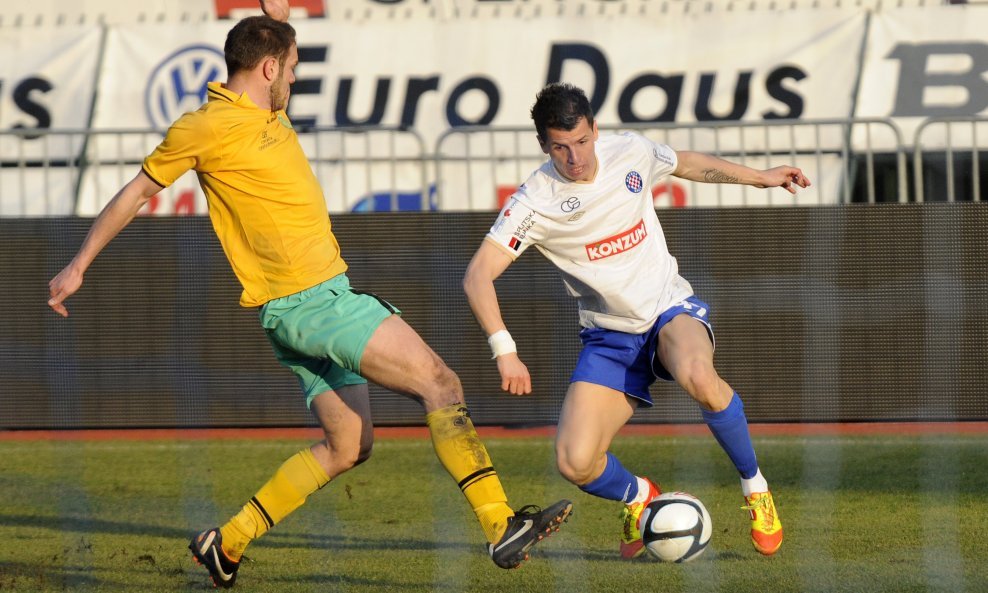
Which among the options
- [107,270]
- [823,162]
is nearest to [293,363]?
[107,270]

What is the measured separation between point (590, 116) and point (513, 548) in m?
1.62

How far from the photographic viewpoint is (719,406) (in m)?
5.34

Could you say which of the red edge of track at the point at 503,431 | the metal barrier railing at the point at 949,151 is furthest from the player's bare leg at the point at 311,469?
the metal barrier railing at the point at 949,151

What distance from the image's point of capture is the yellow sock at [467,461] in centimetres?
479

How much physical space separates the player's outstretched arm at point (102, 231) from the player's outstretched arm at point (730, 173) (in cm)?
212

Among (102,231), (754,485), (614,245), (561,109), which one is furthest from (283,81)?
(754,485)

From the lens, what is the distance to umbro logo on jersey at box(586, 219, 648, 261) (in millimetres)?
5453

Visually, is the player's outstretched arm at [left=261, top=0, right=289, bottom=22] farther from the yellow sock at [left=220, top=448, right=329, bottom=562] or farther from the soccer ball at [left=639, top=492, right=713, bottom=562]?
the soccer ball at [left=639, top=492, right=713, bottom=562]

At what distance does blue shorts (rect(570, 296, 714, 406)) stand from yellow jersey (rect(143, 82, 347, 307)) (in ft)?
3.64

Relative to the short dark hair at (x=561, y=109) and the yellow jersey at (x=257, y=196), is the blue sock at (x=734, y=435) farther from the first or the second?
the yellow jersey at (x=257, y=196)

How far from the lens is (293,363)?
17.4 feet

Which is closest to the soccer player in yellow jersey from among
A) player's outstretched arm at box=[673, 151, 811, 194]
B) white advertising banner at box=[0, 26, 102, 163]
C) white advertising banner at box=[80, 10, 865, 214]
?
player's outstretched arm at box=[673, 151, 811, 194]

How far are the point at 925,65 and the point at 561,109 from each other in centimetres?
784

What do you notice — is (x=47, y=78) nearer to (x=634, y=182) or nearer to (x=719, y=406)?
(x=634, y=182)
